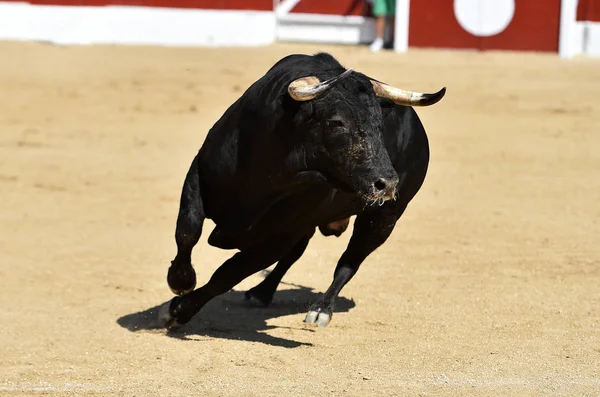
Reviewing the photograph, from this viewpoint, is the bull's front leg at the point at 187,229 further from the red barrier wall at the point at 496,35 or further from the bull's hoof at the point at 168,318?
the red barrier wall at the point at 496,35

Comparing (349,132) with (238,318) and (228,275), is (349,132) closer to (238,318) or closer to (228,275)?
(228,275)

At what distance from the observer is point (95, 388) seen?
12.6 ft

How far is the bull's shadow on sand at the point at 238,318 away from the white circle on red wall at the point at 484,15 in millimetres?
7438

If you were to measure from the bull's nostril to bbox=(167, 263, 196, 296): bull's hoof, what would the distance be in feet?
3.14

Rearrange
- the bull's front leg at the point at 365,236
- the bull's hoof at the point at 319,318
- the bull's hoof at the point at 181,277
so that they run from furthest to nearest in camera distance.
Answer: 1. the bull's front leg at the point at 365,236
2. the bull's hoof at the point at 319,318
3. the bull's hoof at the point at 181,277

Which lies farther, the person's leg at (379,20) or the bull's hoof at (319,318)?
the person's leg at (379,20)

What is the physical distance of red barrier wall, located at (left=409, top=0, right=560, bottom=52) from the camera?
40.8ft

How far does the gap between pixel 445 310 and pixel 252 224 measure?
3.78 ft

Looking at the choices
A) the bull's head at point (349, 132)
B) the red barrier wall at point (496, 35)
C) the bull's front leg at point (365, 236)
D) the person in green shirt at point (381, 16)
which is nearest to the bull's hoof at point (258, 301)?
the bull's front leg at point (365, 236)

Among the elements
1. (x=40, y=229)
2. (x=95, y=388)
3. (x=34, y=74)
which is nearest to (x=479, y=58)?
(x=34, y=74)

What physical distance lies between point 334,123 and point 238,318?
4.26ft

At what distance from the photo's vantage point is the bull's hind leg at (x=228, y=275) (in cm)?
457

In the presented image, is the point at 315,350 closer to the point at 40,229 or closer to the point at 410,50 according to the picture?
the point at 40,229

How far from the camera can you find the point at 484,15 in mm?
12414
